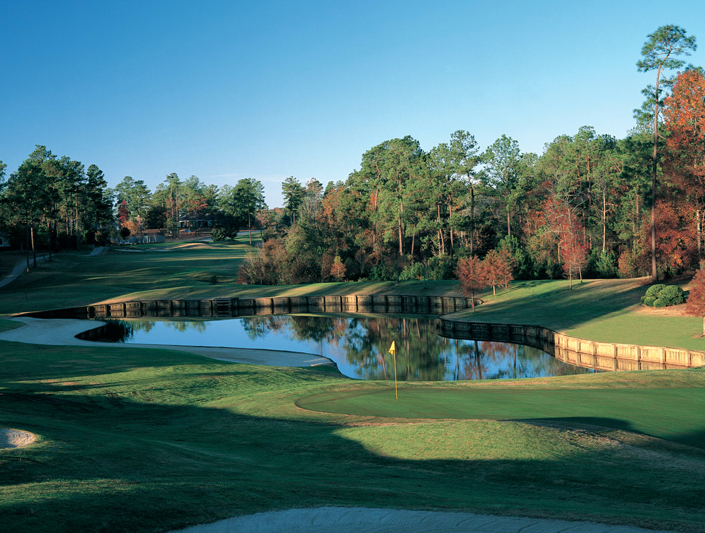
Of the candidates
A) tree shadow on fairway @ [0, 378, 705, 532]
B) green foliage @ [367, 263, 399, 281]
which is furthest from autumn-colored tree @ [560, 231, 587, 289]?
tree shadow on fairway @ [0, 378, 705, 532]

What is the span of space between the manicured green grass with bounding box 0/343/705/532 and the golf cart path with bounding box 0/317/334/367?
1340 cm

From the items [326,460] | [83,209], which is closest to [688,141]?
[326,460]

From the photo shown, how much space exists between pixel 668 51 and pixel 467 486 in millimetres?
54026

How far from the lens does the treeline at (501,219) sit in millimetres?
56659

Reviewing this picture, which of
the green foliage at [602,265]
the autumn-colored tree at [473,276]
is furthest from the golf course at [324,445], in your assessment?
the green foliage at [602,265]

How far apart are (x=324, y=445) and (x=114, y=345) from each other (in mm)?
27638

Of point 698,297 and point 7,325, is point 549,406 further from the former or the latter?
point 7,325

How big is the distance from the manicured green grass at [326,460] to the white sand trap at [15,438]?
28 centimetres

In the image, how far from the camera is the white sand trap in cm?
1173

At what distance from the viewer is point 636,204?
7162 centimetres

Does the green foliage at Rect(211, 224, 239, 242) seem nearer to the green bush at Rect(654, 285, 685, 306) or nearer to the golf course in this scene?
the green bush at Rect(654, 285, 685, 306)

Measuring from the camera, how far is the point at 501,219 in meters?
89.1

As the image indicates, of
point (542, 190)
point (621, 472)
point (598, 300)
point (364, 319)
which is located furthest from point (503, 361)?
point (542, 190)

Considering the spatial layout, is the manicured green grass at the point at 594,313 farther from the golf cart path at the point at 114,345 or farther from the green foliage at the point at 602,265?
the golf cart path at the point at 114,345
